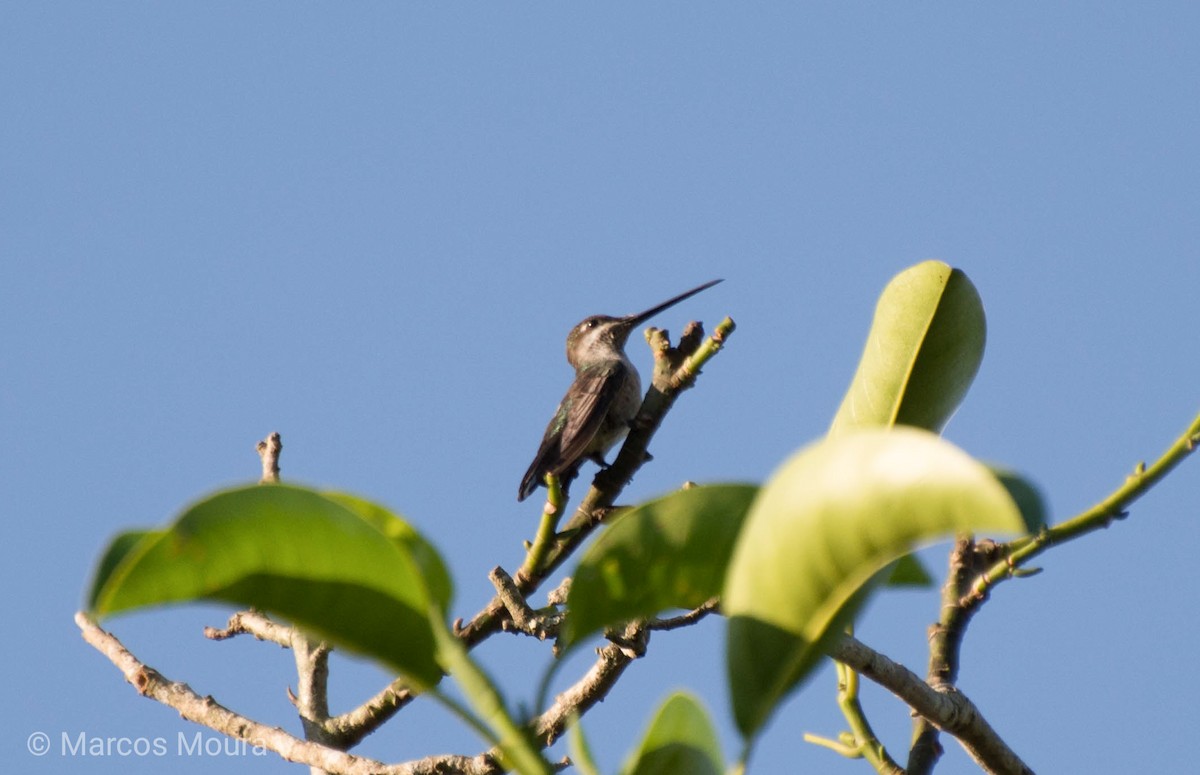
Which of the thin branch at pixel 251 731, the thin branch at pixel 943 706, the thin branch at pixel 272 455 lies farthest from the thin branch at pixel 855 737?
the thin branch at pixel 272 455

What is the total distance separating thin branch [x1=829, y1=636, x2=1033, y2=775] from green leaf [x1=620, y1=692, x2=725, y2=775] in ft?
3.29

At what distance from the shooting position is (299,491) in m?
1.28

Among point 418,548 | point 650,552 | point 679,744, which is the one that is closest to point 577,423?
point 679,744

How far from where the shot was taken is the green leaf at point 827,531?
1.14m

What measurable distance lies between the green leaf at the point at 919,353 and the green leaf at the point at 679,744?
476mm

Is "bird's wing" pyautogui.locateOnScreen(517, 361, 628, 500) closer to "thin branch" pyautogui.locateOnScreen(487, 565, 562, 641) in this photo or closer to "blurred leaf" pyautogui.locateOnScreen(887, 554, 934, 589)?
"thin branch" pyautogui.locateOnScreen(487, 565, 562, 641)

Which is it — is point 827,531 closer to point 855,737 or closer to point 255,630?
point 855,737

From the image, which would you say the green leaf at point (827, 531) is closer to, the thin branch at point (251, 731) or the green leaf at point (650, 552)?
the green leaf at point (650, 552)

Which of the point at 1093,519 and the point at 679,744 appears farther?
the point at 1093,519

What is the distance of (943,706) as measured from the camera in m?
3.06

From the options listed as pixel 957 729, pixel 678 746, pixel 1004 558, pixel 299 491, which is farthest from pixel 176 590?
pixel 1004 558

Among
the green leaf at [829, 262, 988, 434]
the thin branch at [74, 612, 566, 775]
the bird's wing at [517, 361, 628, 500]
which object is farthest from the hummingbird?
the green leaf at [829, 262, 988, 434]

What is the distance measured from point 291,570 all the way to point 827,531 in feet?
1.77

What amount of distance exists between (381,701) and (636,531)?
235 centimetres
